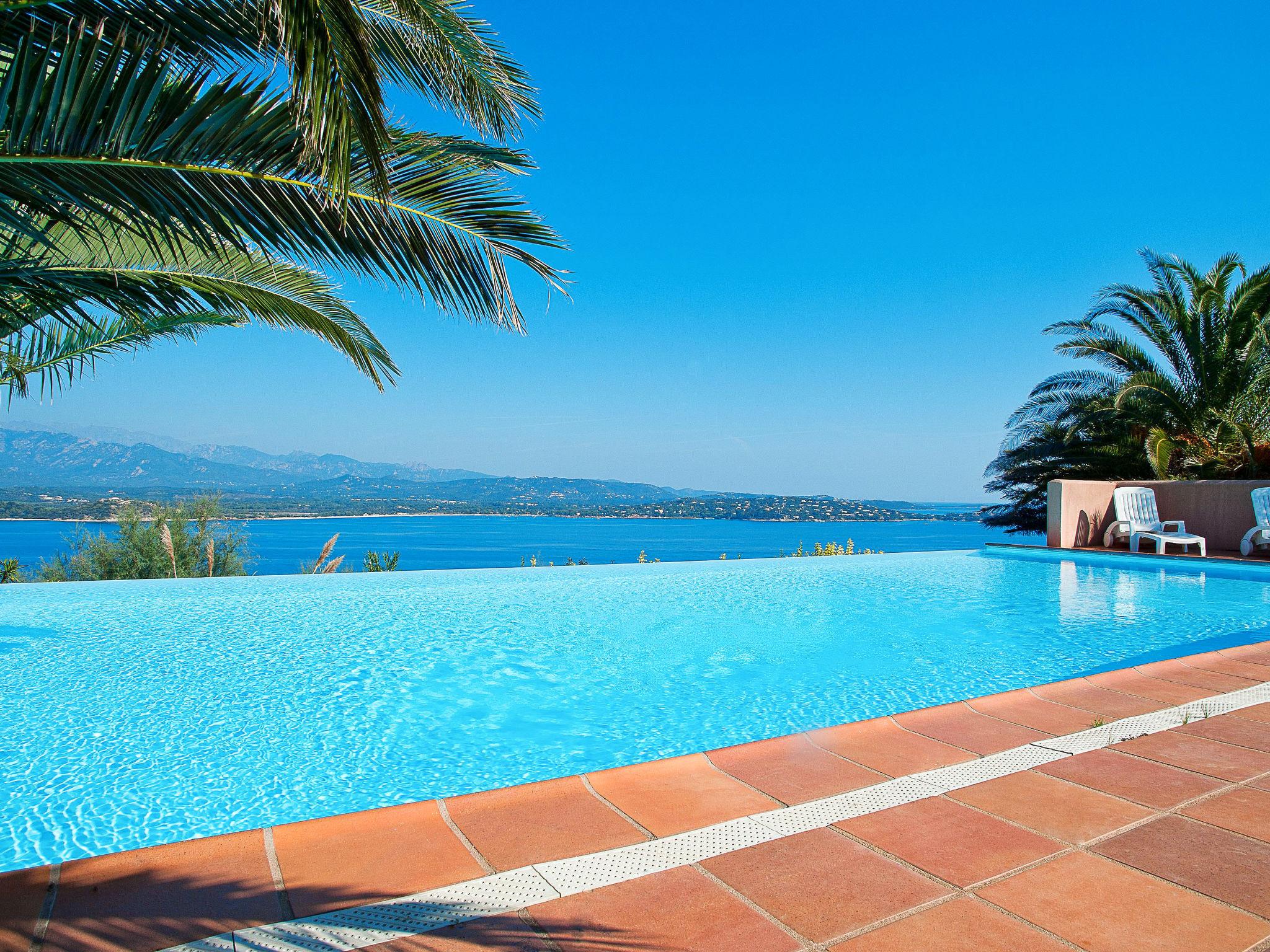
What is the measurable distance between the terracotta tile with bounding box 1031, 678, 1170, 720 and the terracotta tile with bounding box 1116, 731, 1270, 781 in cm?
32

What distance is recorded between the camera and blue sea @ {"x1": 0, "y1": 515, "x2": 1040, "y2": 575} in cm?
2164

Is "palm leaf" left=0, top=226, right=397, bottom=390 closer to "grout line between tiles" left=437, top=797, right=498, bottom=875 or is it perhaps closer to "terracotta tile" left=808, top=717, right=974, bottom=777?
"grout line between tiles" left=437, top=797, right=498, bottom=875

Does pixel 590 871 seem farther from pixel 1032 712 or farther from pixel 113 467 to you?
pixel 113 467

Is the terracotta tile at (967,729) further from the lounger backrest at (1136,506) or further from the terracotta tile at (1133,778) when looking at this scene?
the lounger backrest at (1136,506)

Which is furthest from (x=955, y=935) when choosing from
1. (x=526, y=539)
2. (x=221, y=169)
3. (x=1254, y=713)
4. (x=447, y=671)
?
(x=526, y=539)

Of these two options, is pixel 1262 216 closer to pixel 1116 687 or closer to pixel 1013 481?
pixel 1013 481

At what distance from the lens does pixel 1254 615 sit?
7551mm

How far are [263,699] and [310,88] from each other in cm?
393

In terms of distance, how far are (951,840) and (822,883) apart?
18.7 inches


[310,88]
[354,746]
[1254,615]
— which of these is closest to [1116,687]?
[354,746]

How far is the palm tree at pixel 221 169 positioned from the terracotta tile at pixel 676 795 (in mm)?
1990

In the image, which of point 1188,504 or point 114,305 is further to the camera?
point 1188,504

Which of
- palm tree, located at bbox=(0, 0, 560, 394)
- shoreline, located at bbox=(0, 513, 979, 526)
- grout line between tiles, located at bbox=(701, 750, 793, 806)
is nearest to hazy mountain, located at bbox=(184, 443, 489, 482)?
shoreline, located at bbox=(0, 513, 979, 526)

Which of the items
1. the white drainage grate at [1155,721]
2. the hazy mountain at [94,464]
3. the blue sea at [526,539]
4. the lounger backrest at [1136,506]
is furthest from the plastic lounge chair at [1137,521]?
the hazy mountain at [94,464]
